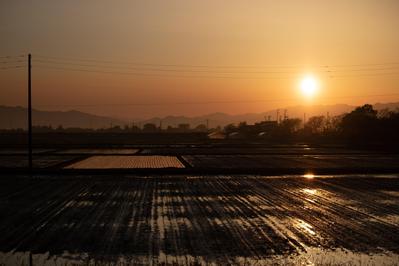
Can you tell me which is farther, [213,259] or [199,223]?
[199,223]

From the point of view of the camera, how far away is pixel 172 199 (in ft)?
54.5

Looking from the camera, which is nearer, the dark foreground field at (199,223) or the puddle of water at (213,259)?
the puddle of water at (213,259)

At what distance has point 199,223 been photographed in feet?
40.7

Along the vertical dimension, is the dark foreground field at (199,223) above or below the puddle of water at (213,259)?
above

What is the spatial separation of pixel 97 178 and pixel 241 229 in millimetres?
12949

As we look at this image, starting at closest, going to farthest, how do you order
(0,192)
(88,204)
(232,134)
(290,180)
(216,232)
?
(216,232), (88,204), (0,192), (290,180), (232,134)

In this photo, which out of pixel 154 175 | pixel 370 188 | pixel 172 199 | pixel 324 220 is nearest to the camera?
pixel 324 220

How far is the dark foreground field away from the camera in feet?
30.8

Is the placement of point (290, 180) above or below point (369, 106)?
below

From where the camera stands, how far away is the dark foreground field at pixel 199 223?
9398 millimetres

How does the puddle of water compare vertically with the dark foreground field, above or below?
below

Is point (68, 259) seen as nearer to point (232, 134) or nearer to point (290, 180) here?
point (290, 180)

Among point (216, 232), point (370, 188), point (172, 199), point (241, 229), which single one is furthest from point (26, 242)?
point (370, 188)

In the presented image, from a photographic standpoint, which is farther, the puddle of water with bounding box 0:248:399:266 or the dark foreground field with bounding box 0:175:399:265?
the dark foreground field with bounding box 0:175:399:265
